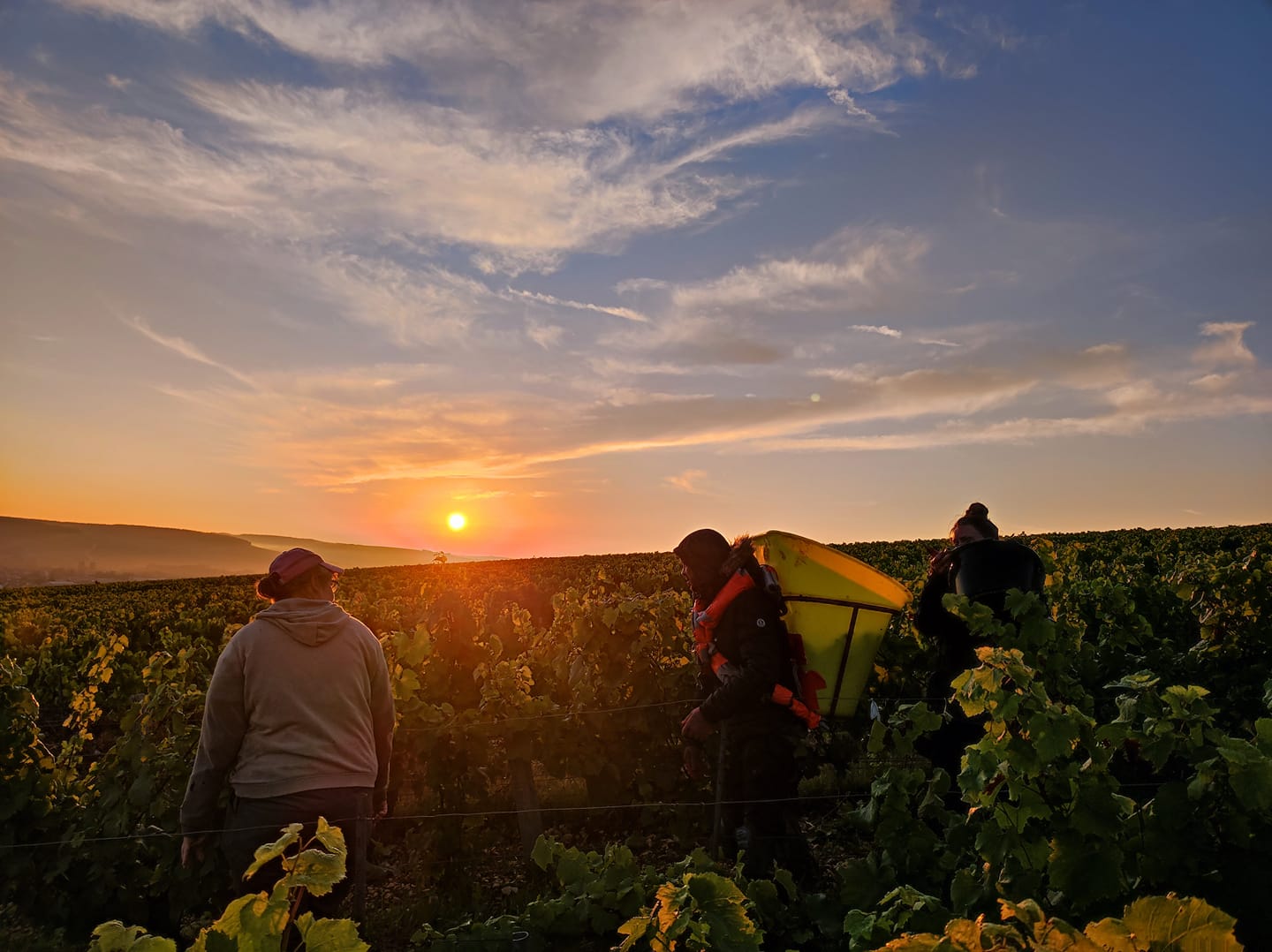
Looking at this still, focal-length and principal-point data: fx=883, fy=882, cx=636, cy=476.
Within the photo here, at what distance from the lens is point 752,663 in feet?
14.6

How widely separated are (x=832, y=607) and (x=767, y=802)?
3.59 feet

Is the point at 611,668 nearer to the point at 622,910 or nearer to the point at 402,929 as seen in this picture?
the point at 402,929

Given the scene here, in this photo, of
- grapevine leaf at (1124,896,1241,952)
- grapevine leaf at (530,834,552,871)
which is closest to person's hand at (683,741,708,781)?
grapevine leaf at (530,834,552,871)

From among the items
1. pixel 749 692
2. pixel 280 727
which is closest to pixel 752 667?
pixel 749 692

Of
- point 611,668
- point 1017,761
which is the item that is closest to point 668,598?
point 611,668

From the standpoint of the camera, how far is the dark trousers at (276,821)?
367 centimetres

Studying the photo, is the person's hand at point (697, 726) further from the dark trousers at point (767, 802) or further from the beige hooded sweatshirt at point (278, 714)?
the beige hooded sweatshirt at point (278, 714)

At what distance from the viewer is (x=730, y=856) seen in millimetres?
5141

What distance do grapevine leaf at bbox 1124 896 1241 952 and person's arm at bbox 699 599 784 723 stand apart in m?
3.25

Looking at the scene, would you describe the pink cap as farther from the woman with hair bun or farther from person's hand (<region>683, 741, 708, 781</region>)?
the woman with hair bun

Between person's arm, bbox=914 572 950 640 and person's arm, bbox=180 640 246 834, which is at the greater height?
person's arm, bbox=914 572 950 640

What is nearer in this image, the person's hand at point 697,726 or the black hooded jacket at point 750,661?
the black hooded jacket at point 750,661

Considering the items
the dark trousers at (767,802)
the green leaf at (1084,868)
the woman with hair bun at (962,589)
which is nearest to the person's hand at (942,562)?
the woman with hair bun at (962,589)

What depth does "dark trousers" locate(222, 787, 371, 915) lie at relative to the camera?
3672mm
